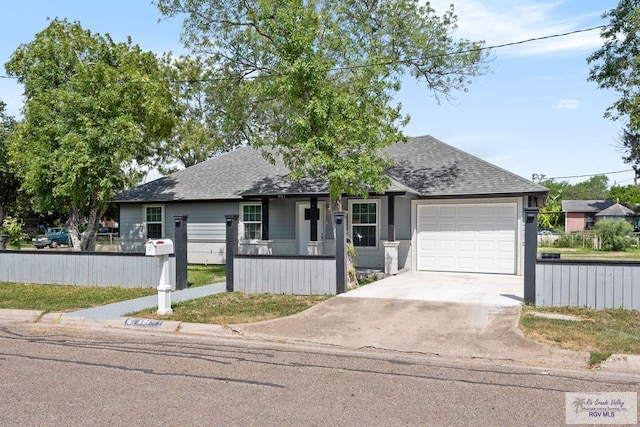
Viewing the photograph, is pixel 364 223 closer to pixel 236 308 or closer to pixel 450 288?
pixel 450 288

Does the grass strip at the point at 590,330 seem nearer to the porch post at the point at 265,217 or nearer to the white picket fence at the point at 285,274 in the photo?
the white picket fence at the point at 285,274

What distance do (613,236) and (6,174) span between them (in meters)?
43.2

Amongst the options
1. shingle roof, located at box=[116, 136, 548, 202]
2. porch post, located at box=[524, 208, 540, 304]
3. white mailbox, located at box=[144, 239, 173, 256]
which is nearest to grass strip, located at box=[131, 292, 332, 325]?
white mailbox, located at box=[144, 239, 173, 256]

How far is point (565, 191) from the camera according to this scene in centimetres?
10769

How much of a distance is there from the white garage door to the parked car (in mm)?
30639

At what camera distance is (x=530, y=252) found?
405 inches

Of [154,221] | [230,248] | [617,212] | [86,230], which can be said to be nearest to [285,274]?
[230,248]

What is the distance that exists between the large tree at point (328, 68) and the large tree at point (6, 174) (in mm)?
28841

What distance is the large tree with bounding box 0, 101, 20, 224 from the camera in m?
37.8

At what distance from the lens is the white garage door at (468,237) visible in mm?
15945

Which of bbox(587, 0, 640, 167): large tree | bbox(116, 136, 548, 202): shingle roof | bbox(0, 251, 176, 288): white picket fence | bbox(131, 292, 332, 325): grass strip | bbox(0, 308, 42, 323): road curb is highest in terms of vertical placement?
bbox(587, 0, 640, 167): large tree

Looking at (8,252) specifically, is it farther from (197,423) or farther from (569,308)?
(569,308)

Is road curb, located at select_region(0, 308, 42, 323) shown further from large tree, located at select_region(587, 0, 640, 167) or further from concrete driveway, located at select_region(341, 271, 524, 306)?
large tree, located at select_region(587, 0, 640, 167)

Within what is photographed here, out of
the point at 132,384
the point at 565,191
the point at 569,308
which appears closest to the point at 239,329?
the point at 132,384
